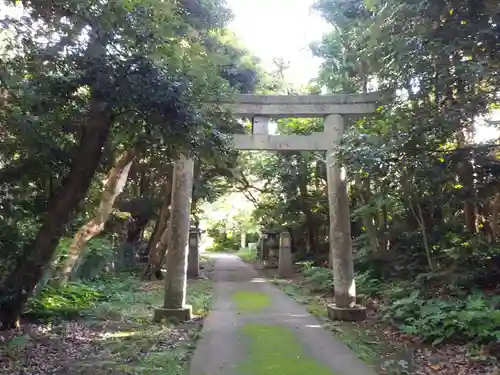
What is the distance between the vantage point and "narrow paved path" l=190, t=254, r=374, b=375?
541 cm

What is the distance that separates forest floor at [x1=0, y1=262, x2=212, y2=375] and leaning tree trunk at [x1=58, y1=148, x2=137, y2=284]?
0.98 metres

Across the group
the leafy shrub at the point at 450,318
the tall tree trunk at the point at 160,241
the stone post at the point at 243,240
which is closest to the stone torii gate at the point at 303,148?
the leafy shrub at the point at 450,318

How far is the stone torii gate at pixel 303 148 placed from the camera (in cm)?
818

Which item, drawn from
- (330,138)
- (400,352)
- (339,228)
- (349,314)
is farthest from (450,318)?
(330,138)

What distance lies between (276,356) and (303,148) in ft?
12.8

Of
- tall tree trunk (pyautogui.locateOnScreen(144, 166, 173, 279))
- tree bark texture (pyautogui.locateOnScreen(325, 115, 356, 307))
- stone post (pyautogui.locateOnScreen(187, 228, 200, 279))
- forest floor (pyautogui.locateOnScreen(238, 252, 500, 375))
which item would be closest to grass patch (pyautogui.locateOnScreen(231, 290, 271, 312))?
forest floor (pyautogui.locateOnScreen(238, 252, 500, 375))

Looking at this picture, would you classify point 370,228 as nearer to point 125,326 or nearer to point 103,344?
point 125,326

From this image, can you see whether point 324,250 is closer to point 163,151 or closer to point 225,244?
point 163,151

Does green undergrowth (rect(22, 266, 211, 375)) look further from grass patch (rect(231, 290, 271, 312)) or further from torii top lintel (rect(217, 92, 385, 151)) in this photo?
torii top lintel (rect(217, 92, 385, 151))

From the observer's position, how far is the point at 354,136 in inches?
294

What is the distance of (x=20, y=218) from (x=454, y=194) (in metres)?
6.58

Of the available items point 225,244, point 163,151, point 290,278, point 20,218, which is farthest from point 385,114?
point 225,244

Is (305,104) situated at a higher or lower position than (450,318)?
higher

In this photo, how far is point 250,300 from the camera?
35.1 ft
